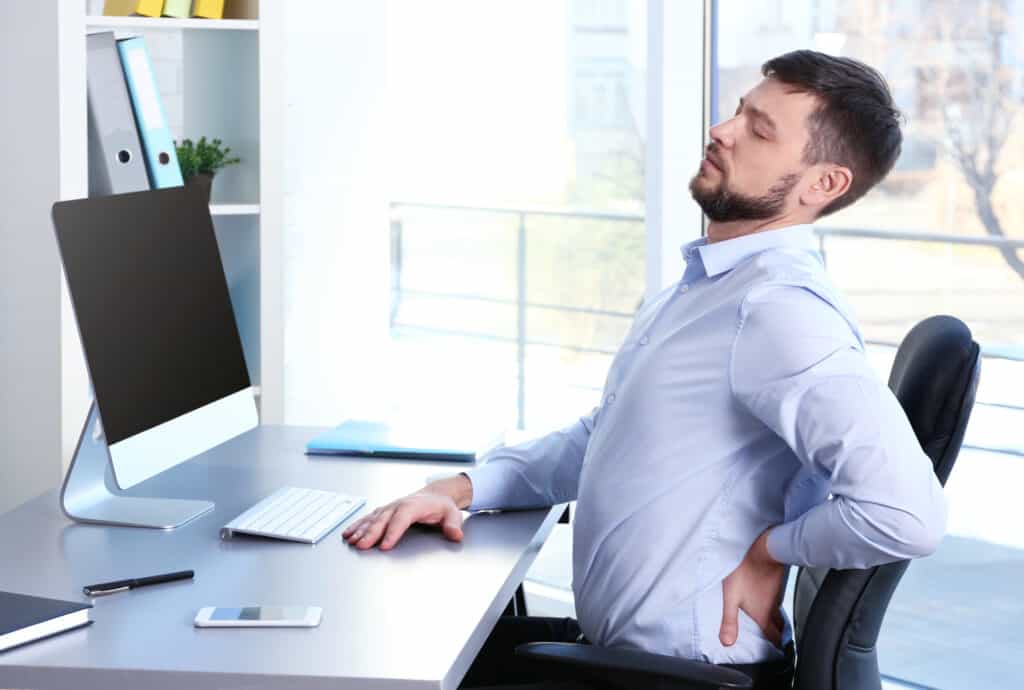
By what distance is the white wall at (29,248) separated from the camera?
2779mm

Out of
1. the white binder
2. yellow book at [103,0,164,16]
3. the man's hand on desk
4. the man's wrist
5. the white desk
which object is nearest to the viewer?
the white desk

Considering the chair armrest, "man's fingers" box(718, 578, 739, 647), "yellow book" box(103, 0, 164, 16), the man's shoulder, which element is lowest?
the chair armrest

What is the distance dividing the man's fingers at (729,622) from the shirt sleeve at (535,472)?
1.31 feet

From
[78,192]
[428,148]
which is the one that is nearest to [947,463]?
[78,192]

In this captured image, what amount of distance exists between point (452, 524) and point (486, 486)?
160 millimetres

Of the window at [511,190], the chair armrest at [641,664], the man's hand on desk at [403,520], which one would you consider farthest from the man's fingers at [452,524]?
the window at [511,190]

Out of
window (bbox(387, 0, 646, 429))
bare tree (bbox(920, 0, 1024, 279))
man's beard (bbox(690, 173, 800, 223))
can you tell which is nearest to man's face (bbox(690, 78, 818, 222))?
man's beard (bbox(690, 173, 800, 223))

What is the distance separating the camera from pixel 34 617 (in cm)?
146

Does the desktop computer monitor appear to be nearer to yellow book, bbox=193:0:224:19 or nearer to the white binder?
the white binder

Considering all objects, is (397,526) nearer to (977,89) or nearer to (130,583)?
(130,583)

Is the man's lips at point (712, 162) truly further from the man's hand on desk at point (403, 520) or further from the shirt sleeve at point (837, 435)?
the man's hand on desk at point (403, 520)

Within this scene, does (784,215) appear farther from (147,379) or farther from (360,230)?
(360,230)

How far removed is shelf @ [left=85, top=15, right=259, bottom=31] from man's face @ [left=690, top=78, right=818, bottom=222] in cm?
150

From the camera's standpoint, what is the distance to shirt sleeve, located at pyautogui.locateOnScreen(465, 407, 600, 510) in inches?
79.6
